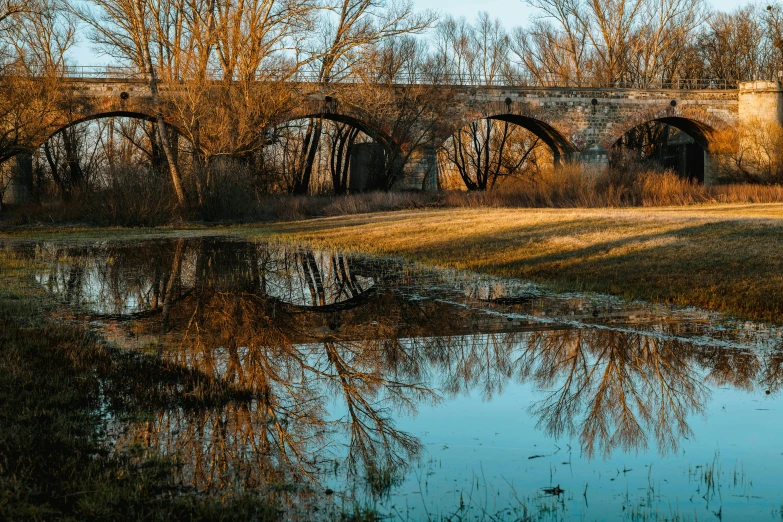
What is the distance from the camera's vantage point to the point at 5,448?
444 centimetres

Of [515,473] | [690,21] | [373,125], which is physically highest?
[690,21]

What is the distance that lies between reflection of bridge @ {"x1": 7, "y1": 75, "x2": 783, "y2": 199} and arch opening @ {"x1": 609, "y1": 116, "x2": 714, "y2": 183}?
14cm

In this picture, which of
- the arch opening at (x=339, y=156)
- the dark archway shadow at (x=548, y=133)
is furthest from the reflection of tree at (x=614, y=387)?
the dark archway shadow at (x=548, y=133)

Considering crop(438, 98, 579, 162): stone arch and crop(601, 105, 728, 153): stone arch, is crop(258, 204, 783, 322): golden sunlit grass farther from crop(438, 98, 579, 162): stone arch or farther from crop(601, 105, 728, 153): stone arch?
crop(601, 105, 728, 153): stone arch

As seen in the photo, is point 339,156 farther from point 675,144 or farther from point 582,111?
point 675,144

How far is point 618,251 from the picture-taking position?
538 inches

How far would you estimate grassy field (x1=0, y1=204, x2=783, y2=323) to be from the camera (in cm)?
1008

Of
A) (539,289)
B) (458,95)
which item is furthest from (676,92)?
(539,289)

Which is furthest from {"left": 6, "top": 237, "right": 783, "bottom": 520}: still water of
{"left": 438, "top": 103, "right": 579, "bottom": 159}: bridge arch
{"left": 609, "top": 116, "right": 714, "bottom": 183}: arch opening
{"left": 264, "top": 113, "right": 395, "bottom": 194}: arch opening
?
{"left": 609, "top": 116, "right": 714, "bottom": 183}: arch opening

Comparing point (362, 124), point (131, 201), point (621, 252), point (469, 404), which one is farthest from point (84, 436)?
point (362, 124)

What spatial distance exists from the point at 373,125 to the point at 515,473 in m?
36.6

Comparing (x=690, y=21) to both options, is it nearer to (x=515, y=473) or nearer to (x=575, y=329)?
(x=575, y=329)

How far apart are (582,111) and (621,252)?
32.9 m

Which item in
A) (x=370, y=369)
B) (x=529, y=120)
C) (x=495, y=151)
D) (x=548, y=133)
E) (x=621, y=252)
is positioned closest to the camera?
(x=370, y=369)
